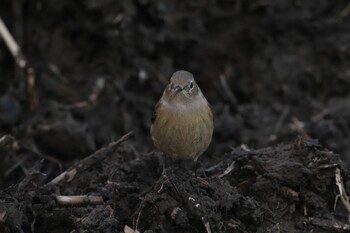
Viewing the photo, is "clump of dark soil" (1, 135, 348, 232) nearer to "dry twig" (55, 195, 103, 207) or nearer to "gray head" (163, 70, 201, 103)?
"dry twig" (55, 195, 103, 207)

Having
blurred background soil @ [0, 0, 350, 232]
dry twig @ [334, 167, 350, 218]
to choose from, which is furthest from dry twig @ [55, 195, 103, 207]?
dry twig @ [334, 167, 350, 218]

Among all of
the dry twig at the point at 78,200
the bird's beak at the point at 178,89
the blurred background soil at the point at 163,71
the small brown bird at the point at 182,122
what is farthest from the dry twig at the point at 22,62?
the dry twig at the point at 78,200

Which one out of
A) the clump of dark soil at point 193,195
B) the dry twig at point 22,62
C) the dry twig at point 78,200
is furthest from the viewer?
the dry twig at point 22,62

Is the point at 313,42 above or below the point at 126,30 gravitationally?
below

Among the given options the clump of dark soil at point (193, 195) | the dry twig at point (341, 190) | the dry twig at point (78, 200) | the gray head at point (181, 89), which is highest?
the gray head at point (181, 89)

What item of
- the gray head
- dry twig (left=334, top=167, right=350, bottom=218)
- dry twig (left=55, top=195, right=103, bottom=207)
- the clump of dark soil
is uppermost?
the gray head

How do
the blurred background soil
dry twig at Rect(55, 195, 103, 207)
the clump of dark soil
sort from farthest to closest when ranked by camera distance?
the blurred background soil, dry twig at Rect(55, 195, 103, 207), the clump of dark soil

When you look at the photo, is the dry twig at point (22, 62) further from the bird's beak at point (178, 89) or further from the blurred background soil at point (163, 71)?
the bird's beak at point (178, 89)

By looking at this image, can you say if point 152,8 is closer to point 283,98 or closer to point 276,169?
point 283,98

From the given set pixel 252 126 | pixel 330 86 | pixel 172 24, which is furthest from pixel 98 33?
pixel 330 86
